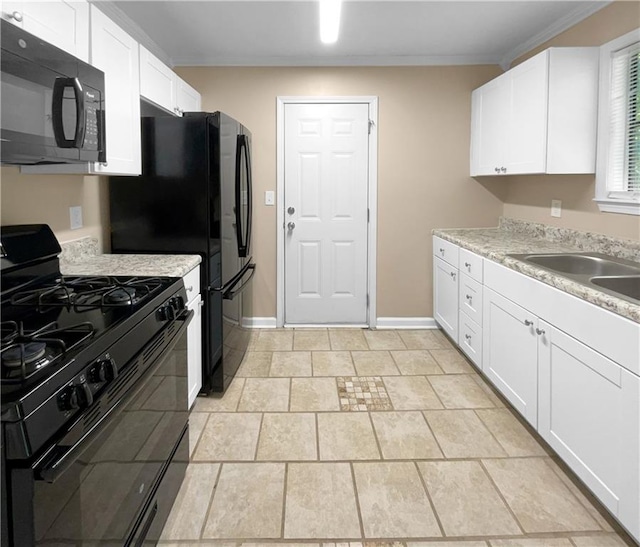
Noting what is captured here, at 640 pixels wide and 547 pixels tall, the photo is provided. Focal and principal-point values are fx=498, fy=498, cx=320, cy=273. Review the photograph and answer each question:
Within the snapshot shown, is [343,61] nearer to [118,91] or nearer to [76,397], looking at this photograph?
[118,91]

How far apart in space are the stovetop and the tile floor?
89 cm

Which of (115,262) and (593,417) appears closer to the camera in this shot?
(593,417)

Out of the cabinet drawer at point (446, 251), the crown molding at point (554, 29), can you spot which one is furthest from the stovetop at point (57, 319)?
the crown molding at point (554, 29)

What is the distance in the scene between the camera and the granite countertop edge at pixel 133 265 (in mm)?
2275

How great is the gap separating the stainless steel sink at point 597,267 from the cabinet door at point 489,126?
3.63ft

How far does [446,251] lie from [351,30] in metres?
1.78

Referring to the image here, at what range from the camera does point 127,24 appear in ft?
10.8

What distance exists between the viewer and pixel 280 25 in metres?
3.41

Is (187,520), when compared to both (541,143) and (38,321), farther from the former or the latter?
(541,143)

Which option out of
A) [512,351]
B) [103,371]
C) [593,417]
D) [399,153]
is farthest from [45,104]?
[399,153]

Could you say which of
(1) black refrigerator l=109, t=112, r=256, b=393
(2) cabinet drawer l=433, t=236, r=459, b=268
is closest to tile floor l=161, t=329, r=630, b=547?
(1) black refrigerator l=109, t=112, r=256, b=393

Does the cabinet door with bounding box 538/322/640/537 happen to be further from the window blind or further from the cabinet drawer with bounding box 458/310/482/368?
the window blind

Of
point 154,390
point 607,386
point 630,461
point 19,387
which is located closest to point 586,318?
point 607,386

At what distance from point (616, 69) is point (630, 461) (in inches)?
86.9
